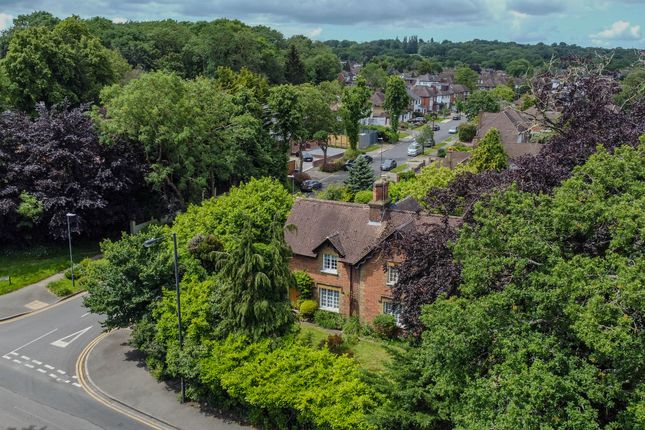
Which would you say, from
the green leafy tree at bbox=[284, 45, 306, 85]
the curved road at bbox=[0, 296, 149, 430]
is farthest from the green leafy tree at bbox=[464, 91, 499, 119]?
the curved road at bbox=[0, 296, 149, 430]

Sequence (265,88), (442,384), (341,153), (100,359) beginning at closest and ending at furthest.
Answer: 1. (442,384)
2. (100,359)
3. (265,88)
4. (341,153)

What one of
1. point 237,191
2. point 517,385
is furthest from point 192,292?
point 517,385

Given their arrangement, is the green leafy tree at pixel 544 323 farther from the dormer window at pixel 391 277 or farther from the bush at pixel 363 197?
the bush at pixel 363 197

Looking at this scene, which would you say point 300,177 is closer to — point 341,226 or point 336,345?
point 341,226

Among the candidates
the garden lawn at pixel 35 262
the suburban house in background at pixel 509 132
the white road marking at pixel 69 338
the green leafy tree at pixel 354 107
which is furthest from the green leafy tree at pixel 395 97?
the white road marking at pixel 69 338

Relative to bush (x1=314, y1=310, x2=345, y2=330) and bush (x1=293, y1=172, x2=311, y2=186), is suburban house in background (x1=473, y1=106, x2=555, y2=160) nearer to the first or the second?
bush (x1=293, y1=172, x2=311, y2=186)

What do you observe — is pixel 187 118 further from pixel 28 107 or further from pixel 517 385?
pixel 517 385
